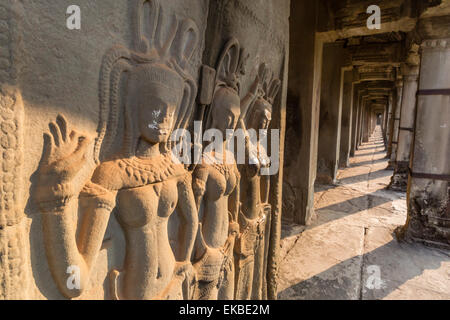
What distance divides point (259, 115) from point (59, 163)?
142 centimetres

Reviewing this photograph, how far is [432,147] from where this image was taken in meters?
3.80

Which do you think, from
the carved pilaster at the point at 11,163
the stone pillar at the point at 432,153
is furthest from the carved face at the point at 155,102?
the stone pillar at the point at 432,153

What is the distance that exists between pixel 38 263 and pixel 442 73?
445 centimetres

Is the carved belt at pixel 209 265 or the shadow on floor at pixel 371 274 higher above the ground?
the carved belt at pixel 209 265

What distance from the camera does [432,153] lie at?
3.80 metres

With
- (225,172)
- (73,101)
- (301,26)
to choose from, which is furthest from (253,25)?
(301,26)

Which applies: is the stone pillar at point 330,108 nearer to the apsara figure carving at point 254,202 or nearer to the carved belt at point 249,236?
the apsara figure carving at point 254,202

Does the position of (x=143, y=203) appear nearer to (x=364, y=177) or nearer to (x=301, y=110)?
(x=301, y=110)

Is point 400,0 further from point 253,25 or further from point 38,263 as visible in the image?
point 38,263

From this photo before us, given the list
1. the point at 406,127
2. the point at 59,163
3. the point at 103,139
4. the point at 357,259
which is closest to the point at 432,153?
the point at 357,259

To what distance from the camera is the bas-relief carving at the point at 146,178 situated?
0.93 meters

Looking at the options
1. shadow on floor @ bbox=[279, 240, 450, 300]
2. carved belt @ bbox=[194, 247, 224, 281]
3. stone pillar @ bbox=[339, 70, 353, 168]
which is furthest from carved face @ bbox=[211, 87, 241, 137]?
stone pillar @ bbox=[339, 70, 353, 168]

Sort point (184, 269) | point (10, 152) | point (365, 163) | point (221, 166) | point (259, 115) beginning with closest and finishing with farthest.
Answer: point (10, 152) → point (184, 269) → point (221, 166) → point (259, 115) → point (365, 163)

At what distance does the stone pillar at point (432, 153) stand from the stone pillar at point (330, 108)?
8.40 feet
